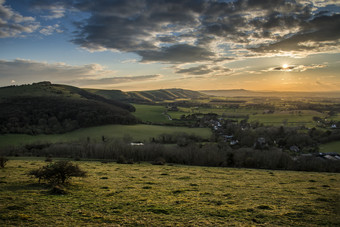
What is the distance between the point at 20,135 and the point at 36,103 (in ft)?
136

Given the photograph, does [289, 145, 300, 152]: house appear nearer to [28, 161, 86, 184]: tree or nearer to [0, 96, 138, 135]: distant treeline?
[0, 96, 138, 135]: distant treeline

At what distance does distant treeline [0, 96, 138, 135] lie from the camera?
104 metres

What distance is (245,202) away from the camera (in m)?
16.7

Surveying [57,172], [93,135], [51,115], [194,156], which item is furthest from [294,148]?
[51,115]

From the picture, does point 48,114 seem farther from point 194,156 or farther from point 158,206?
point 158,206

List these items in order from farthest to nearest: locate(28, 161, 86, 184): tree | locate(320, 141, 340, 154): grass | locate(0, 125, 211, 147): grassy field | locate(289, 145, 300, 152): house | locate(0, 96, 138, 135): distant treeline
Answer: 1. locate(0, 96, 138, 135): distant treeline
2. locate(0, 125, 211, 147): grassy field
3. locate(289, 145, 300, 152): house
4. locate(320, 141, 340, 154): grass
5. locate(28, 161, 86, 184): tree

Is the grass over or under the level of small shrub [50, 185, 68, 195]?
under

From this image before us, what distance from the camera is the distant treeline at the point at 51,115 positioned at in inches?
4087

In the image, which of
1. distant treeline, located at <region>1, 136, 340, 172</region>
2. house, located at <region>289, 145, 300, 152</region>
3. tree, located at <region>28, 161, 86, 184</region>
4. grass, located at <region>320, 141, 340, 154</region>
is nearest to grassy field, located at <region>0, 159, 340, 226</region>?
tree, located at <region>28, 161, 86, 184</region>

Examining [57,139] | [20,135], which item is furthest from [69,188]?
[20,135]

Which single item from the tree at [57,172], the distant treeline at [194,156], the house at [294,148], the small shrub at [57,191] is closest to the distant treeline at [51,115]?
the distant treeline at [194,156]

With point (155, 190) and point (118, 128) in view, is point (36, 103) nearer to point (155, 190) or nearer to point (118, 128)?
point (118, 128)

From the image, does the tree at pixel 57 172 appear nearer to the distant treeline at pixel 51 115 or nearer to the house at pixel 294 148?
the house at pixel 294 148

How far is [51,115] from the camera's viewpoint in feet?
396
